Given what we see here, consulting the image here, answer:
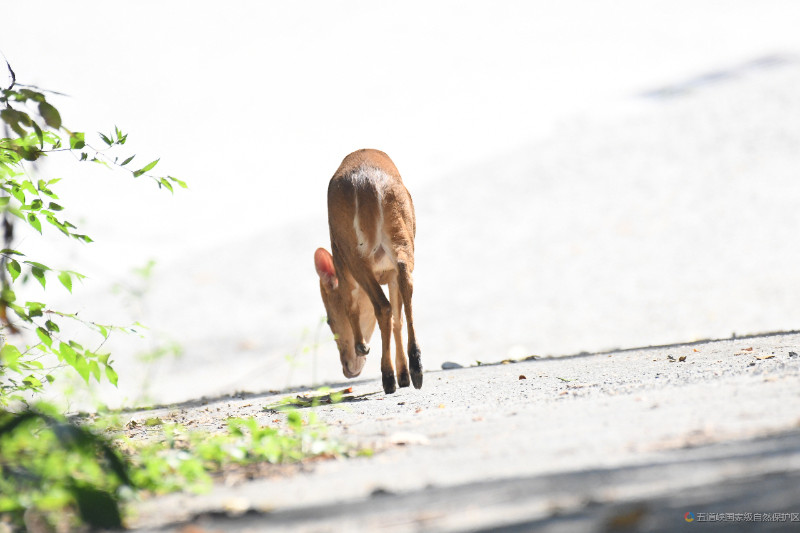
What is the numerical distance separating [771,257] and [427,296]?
6.16 metres

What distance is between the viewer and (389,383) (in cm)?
631

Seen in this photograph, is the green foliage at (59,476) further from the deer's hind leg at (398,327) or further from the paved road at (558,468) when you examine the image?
the deer's hind leg at (398,327)

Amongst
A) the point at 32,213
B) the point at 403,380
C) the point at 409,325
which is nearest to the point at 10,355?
the point at 32,213

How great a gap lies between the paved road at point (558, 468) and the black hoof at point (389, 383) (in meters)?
1.00

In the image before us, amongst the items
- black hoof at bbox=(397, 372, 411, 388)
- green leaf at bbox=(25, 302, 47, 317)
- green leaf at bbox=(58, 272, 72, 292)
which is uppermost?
green leaf at bbox=(58, 272, 72, 292)

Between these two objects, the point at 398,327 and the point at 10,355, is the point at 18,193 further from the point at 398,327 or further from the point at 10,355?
the point at 398,327

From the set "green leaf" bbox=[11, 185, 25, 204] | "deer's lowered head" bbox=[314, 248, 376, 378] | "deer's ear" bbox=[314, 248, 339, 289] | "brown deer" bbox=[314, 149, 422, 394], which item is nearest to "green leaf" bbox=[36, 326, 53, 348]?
"green leaf" bbox=[11, 185, 25, 204]

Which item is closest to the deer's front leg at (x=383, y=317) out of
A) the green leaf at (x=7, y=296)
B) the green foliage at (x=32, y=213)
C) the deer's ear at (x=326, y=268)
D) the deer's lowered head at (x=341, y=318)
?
the deer's lowered head at (x=341, y=318)

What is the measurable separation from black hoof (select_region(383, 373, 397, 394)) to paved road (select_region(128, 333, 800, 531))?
100 cm

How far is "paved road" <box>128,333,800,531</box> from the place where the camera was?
2551 millimetres

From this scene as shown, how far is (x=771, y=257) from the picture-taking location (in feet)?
55.2

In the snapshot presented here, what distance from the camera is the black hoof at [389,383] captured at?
6.29 metres

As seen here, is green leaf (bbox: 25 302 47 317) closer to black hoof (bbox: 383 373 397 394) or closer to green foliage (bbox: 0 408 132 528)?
green foliage (bbox: 0 408 132 528)

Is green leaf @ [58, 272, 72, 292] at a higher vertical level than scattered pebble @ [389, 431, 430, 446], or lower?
higher
